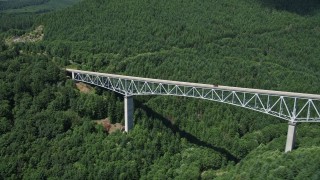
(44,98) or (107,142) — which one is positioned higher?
(44,98)

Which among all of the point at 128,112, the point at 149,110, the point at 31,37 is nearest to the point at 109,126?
the point at 128,112

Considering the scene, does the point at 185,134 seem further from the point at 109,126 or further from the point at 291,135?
the point at 291,135

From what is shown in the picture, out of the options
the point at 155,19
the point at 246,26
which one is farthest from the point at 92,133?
the point at 246,26

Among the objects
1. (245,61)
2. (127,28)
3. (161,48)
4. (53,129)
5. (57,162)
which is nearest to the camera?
(57,162)

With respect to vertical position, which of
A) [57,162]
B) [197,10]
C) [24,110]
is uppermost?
[197,10]

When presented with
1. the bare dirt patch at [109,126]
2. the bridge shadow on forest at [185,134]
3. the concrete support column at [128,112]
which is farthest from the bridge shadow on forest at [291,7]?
the bare dirt patch at [109,126]

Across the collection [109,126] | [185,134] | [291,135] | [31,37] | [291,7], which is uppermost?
[291,7]

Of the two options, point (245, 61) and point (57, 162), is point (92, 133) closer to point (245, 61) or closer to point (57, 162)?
point (57, 162)
